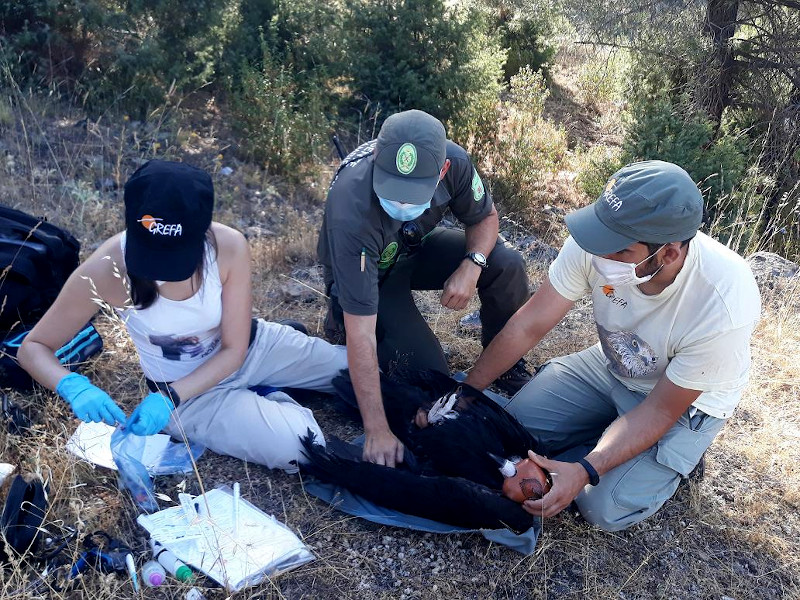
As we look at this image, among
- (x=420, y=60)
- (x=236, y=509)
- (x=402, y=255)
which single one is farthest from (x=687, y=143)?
(x=236, y=509)

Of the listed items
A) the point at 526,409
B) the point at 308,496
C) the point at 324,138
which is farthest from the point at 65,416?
the point at 324,138

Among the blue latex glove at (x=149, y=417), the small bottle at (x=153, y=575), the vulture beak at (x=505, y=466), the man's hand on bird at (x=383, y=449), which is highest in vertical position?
the blue latex glove at (x=149, y=417)

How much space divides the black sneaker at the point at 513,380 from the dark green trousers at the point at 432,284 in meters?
0.21

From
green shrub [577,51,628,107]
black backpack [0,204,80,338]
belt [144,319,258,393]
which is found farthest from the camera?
green shrub [577,51,628,107]

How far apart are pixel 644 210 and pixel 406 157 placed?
2.96 feet

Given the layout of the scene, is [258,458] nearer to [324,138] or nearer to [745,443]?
[745,443]

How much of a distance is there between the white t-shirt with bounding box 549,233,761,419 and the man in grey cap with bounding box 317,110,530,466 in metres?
0.57

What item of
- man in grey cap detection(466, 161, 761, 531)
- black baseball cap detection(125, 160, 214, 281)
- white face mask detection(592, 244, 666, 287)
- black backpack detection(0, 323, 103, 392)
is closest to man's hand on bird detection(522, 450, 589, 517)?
man in grey cap detection(466, 161, 761, 531)

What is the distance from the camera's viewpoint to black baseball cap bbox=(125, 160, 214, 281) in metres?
2.32

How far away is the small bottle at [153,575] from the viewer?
7.18 ft

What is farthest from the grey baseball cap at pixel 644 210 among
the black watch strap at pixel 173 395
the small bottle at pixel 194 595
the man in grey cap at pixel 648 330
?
the small bottle at pixel 194 595

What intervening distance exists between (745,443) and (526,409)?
1.02 metres

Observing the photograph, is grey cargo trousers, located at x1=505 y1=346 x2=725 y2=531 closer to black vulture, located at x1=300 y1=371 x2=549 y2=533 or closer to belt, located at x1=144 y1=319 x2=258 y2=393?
black vulture, located at x1=300 y1=371 x2=549 y2=533

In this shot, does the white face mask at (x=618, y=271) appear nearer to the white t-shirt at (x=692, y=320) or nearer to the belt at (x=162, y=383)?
the white t-shirt at (x=692, y=320)
